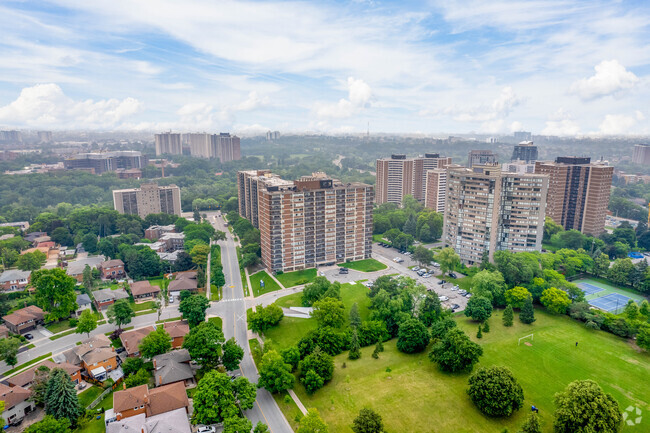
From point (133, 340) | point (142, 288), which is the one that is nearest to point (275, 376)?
point (133, 340)

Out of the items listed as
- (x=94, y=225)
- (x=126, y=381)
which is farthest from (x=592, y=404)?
(x=94, y=225)

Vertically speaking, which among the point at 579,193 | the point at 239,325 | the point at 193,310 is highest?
the point at 579,193

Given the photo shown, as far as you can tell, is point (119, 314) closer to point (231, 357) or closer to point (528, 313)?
point (231, 357)

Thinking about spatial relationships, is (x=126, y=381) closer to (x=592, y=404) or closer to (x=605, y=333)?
(x=592, y=404)

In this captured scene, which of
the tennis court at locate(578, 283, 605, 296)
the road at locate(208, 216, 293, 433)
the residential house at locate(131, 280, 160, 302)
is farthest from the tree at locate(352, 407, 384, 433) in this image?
the tennis court at locate(578, 283, 605, 296)

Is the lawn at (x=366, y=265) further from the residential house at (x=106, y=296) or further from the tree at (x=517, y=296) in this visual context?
the residential house at (x=106, y=296)

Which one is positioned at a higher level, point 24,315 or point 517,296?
point 517,296
